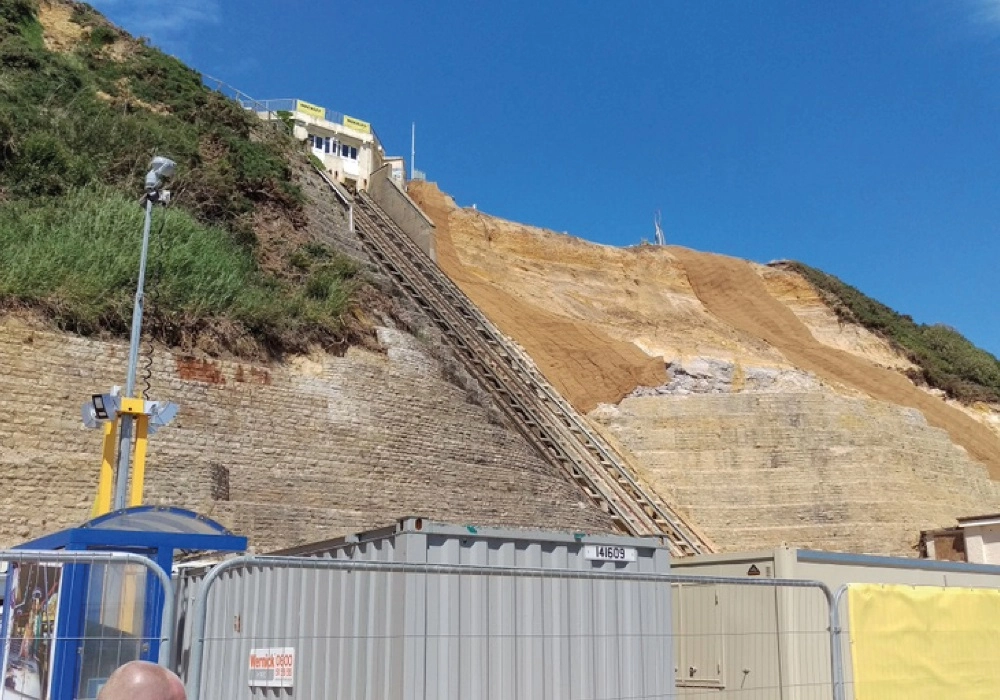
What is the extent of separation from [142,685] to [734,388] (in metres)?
30.0

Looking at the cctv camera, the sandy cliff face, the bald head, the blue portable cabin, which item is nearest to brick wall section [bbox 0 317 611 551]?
the cctv camera

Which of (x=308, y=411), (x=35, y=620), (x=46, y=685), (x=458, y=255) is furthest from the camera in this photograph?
(x=458, y=255)

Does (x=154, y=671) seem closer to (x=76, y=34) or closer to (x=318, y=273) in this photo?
(x=318, y=273)

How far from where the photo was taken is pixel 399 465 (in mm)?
19469

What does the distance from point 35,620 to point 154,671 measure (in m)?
4.43

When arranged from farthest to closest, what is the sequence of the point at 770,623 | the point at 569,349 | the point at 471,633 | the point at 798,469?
the point at 569,349
the point at 798,469
the point at 770,623
the point at 471,633

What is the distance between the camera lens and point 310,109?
46469 mm

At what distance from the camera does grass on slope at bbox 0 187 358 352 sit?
17.0 m

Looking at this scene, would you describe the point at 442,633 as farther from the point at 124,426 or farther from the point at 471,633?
A: the point at 124,426

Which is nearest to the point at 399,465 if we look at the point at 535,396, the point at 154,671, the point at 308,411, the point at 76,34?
the point at 308,411

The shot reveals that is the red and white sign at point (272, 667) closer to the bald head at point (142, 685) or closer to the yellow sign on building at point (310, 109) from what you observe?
the bald head at point (142, 685)

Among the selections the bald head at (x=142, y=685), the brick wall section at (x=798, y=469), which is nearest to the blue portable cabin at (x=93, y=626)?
the bald head at (x=142, y=685)

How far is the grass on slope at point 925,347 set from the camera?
3972cm

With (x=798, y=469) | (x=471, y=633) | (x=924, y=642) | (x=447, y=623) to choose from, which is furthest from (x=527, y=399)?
(x=447, y=623)
